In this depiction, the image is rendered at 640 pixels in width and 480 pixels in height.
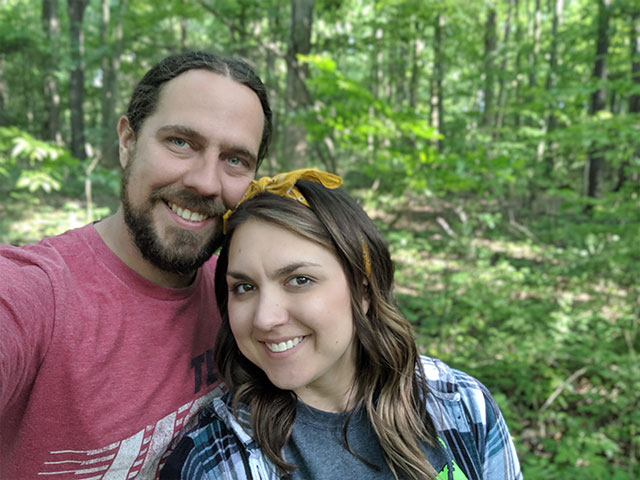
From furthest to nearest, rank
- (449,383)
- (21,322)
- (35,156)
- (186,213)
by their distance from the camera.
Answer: (35,156) < (449,383) < (186,213) < (21,322)

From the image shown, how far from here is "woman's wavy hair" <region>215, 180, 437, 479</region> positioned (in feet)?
5.14

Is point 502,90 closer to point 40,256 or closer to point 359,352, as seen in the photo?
point 359,352

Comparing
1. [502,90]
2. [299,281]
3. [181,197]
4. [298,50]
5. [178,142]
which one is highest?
[502,90]

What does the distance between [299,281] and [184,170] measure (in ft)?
2.13

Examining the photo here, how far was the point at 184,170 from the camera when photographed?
5.60ft

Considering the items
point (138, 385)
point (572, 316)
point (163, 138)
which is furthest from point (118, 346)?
point (572, 316)

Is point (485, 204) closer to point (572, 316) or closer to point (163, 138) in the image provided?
point (572, 316)

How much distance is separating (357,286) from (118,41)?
1492 centimetres

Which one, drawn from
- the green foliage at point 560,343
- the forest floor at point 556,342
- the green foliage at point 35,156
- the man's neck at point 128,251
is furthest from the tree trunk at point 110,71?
the man's neck at point 128,251

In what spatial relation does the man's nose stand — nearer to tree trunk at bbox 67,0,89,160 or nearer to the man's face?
the man's face

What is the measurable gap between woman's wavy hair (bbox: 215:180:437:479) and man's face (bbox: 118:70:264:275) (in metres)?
0.14

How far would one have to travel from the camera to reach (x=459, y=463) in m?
1.68

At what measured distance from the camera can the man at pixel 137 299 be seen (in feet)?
4.44

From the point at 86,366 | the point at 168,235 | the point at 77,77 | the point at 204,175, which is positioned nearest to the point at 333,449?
the point at 86,366
